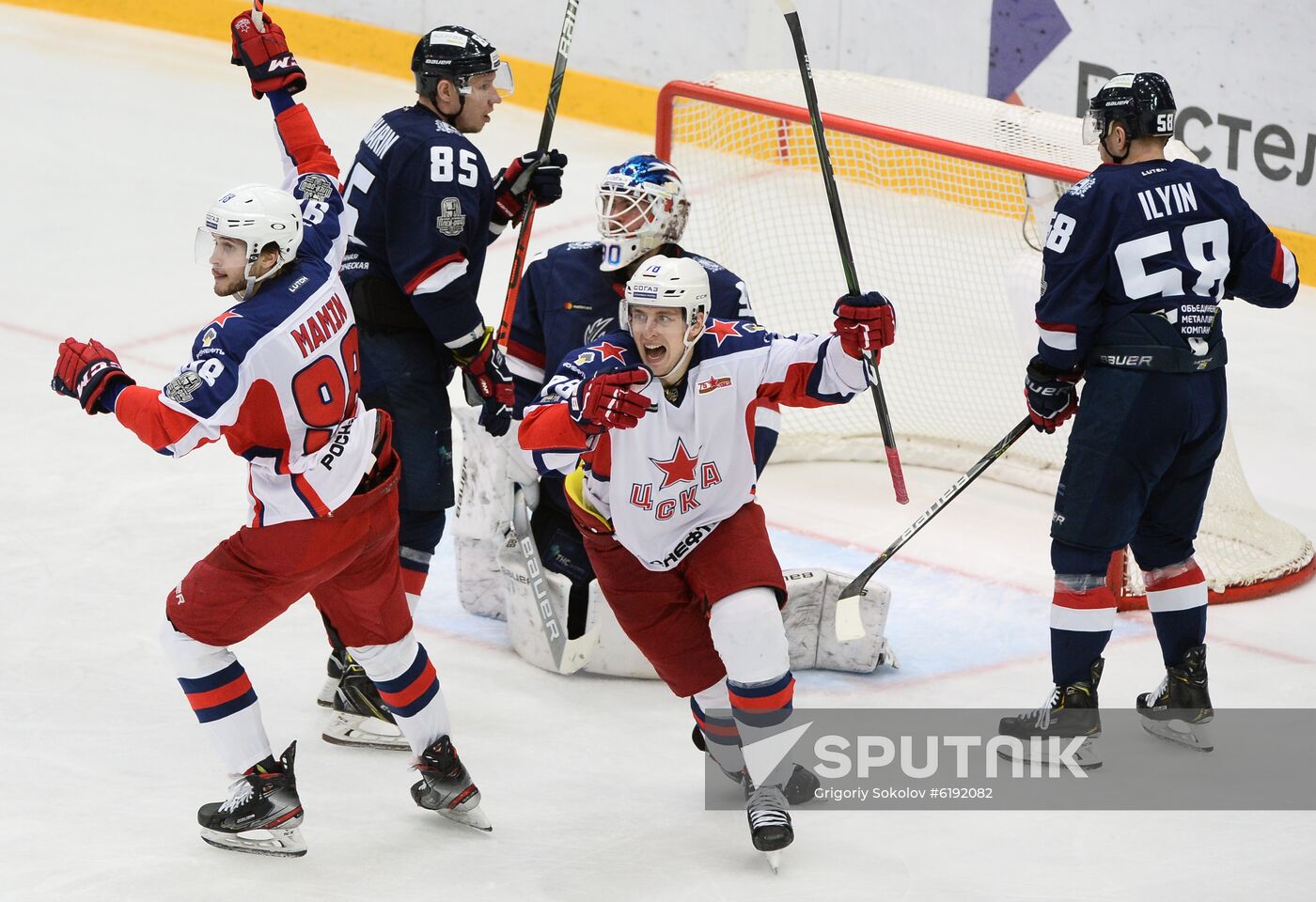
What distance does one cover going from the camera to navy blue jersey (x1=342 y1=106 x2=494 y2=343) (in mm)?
4094

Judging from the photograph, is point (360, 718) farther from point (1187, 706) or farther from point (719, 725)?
point (1187, 706)

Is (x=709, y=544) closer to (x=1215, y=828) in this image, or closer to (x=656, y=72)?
(x=1215, y=828)

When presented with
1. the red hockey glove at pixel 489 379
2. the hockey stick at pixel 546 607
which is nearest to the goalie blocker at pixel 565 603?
the hockey stick at pixel 546 607

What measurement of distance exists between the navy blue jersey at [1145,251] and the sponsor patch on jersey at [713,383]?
30.3 inches

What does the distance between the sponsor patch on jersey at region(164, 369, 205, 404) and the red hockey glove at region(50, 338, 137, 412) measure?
113 mm

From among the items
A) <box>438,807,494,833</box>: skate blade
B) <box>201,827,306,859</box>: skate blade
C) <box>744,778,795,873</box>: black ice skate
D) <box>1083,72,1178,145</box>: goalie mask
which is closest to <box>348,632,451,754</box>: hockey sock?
<box>438,807,494,833</box>: skate blade

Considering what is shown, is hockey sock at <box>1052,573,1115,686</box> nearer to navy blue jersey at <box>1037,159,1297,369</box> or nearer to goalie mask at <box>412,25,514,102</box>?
navy blue jersey at <box>1037,159,1297,369</box>

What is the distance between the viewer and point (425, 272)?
4.10 metres

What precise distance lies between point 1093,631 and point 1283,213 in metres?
3.92

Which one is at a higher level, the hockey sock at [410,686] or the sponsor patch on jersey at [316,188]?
the sponsor patch on jersey at [316,188]

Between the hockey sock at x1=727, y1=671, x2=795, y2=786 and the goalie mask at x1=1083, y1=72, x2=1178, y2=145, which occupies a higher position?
the goalie mask at x1=1083, y1=72, x2=1178, y2=145

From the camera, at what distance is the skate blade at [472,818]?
12.6ft

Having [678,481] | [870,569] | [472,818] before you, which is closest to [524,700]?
[472,818]

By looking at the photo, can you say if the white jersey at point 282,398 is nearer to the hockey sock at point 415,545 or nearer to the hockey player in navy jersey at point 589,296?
the hockey player in navy jersey at point 589,296
